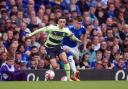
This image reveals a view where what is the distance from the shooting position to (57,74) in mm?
15367

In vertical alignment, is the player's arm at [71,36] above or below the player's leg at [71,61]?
above

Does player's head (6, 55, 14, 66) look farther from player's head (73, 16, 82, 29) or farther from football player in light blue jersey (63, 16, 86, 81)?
player's head (73, 16, 82, 29)

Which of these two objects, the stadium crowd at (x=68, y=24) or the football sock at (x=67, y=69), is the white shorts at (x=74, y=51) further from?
the football sock at (x=67, y=69)

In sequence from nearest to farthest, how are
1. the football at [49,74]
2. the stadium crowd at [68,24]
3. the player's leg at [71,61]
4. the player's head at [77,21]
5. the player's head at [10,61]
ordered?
the player's head at [10,61], the football at [49,74], the player's leg at [71,61], the stadium crowd at [68,24], the player's head at [77,21]

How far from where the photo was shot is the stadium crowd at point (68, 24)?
631 inches

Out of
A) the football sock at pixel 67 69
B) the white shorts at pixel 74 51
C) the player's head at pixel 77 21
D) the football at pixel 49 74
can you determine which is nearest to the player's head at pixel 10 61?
the football at pixel 49 74

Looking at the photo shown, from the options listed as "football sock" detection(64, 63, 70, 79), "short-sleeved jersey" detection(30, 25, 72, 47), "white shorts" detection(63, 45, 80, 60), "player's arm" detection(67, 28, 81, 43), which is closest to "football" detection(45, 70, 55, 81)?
"football sock" detection(64, 63, 70, 79)

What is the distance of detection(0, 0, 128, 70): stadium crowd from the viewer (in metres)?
16.0

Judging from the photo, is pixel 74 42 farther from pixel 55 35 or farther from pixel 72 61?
pixel 55 35

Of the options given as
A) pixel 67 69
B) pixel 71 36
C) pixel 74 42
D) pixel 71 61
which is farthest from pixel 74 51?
pixel 67 69

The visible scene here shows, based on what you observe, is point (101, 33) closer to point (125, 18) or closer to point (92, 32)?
point (92, 32)

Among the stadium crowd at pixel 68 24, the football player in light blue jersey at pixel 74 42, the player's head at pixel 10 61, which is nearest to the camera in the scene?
the player's head at pixel 10 61

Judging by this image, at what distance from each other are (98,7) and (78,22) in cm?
230

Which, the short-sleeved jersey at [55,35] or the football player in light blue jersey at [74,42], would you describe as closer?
the short-sleeved jersey at [55,35]
